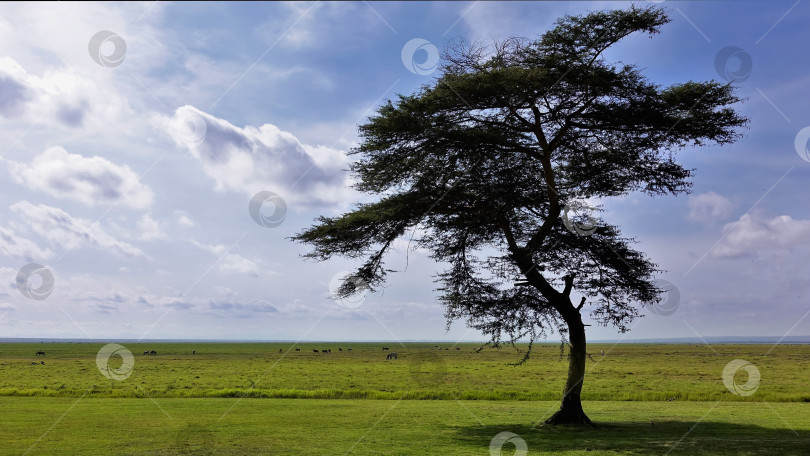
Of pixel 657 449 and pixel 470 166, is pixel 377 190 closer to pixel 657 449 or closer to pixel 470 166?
pixel 470 166

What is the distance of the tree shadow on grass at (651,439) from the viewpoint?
51.9 ft

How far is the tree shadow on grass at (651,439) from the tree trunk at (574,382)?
24.7 inches

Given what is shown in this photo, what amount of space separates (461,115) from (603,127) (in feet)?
16.0

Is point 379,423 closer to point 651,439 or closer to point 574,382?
point 574,382

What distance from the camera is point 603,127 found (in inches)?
818

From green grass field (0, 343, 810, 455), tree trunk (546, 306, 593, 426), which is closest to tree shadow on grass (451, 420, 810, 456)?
green grass field (0, 343, 810, 455)

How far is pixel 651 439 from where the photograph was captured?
18.1 metres

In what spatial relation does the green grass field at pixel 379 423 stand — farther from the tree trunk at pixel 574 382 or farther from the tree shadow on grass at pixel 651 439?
the tree trunk at pixel 574 382

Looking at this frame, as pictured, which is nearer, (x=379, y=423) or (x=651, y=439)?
(x=651, y=439)

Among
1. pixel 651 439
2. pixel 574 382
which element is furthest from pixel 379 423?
pixel 651 439

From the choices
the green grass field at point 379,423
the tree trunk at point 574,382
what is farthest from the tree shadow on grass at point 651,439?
the tree trunk at point 574,382

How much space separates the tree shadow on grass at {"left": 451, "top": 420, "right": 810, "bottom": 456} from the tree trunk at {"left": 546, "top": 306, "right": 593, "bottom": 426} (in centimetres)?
63

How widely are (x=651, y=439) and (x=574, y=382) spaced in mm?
3585

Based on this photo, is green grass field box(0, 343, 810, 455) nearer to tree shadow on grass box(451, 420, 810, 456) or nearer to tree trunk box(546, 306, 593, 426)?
tree shadow on grass box(451, 420, 810, 456)
